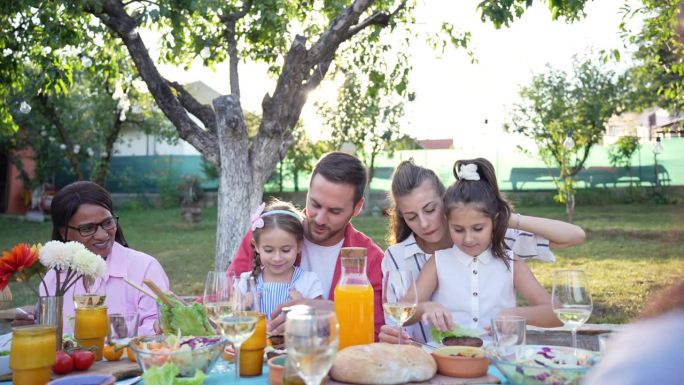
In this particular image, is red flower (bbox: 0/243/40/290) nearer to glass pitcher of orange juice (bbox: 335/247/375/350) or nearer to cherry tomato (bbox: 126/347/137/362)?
cherry tomato (bbox: 126/347/137/362)

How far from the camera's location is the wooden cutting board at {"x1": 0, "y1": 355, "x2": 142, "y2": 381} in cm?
223

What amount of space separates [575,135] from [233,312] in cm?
1812

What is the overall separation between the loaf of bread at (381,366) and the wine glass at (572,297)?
61 cm

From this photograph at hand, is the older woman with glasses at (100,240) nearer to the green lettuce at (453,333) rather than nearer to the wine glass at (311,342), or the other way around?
the green lettuce at (453,333)

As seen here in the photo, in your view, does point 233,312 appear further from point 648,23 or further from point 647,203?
point 647,203

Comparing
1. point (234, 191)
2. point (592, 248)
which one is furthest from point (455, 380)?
point (592, 248)

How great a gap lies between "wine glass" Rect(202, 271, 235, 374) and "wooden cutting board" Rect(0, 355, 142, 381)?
0.29 metres

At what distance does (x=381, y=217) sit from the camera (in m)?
20.6

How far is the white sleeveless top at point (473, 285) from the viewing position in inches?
129

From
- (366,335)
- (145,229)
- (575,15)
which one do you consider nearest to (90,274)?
(366,335)

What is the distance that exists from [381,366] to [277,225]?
5.27 feet

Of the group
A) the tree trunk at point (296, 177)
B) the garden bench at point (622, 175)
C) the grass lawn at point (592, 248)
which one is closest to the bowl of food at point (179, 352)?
the grass lawn at point (592, 248)

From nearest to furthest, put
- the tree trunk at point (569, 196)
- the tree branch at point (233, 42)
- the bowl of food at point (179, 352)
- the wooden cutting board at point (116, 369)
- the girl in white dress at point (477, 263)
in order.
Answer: the bowl of food at point (179, 352) → the wooden cutting board at point (116, 369) → the girl in white dress at point (477, 263) → the tree branch at point (233, 42) → the tree trunk at point (569, 196)

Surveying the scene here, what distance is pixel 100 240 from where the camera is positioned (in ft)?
11.6
